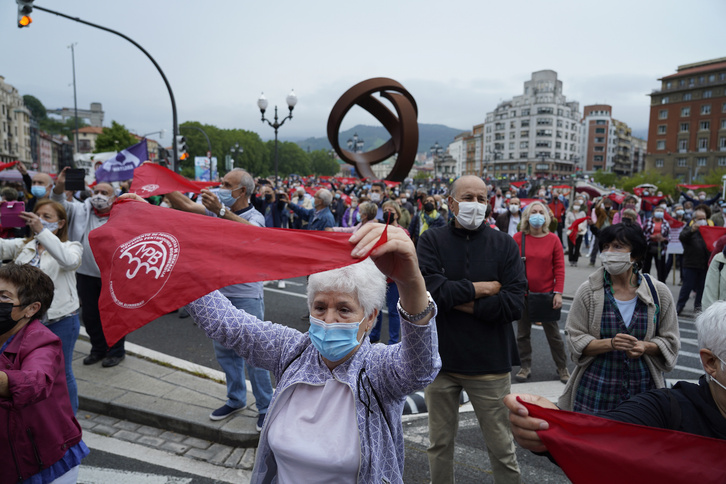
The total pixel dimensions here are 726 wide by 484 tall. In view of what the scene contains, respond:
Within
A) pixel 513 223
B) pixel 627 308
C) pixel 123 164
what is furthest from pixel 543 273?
pixel 123 164

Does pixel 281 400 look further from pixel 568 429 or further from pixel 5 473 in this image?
pixel 5 473

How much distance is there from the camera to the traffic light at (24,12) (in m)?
10.4

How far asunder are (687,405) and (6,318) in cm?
317

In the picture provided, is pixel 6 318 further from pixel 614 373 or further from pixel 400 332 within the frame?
pixel 614 373

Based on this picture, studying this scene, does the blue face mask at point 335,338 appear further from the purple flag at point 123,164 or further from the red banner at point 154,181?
the purple flag at point 123,164

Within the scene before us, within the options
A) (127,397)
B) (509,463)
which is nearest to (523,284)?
(509,463)

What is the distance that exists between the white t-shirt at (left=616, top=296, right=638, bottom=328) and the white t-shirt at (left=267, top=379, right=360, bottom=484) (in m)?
2.16

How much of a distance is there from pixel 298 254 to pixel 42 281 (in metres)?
1.97

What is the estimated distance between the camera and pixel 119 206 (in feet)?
8.12

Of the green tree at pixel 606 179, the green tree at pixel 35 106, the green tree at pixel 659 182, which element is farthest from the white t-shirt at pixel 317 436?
the green tree at pixel 35 106

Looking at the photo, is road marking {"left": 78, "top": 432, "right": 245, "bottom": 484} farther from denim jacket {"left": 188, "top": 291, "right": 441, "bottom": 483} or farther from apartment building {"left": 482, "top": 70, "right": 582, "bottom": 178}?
apartment building {"left": 482, "top": 70, "right": 582, "bottom": 178}

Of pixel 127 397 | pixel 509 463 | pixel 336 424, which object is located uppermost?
pixel 336 424

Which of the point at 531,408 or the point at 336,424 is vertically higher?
the point at 531,408

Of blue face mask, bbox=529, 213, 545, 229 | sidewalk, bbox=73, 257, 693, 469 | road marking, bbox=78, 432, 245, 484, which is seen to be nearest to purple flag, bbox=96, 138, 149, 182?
sidewalk, bbox=73, 257, 693, 469
